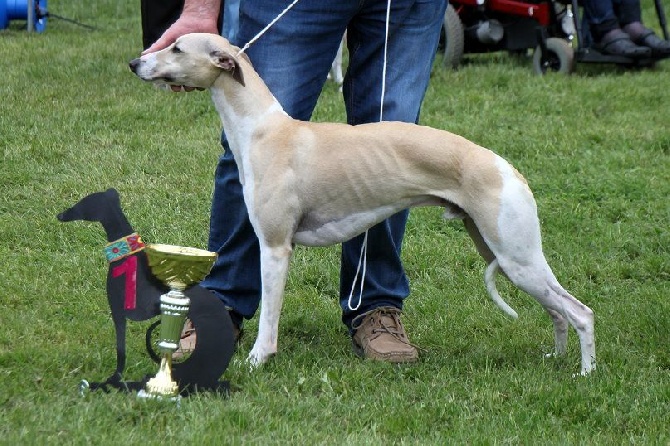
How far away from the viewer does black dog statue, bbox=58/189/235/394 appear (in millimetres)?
3389

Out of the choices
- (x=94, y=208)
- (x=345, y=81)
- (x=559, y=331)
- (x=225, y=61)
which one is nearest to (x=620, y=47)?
(x=345, y=81)

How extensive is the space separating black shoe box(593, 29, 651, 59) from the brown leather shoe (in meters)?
6.31

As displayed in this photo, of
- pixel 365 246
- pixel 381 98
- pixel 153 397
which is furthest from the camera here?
pixel 365 246

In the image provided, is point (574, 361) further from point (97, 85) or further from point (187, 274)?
point (97, 85)

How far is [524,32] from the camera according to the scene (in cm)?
1043

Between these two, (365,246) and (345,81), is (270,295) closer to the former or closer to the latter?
(365,246)

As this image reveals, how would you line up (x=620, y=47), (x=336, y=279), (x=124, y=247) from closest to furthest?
(x=124, y=247)
(x=336, y=279)
(x=620, y=47)

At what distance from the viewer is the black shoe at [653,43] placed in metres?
9.91

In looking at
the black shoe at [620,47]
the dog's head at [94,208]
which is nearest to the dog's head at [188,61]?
the dog's head at [94,208]

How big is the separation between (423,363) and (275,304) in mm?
669

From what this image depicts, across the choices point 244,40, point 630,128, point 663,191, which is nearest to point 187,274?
point 244,40

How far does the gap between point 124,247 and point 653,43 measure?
25.2 ft

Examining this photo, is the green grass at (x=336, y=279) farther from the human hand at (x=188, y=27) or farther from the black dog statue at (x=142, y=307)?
the human hand at (x=188, y=27)

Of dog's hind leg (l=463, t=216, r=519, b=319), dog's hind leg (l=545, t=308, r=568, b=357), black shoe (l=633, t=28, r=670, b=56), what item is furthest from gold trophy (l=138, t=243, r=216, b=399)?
black shoe (l=633, t=28, r=670, b=56)
